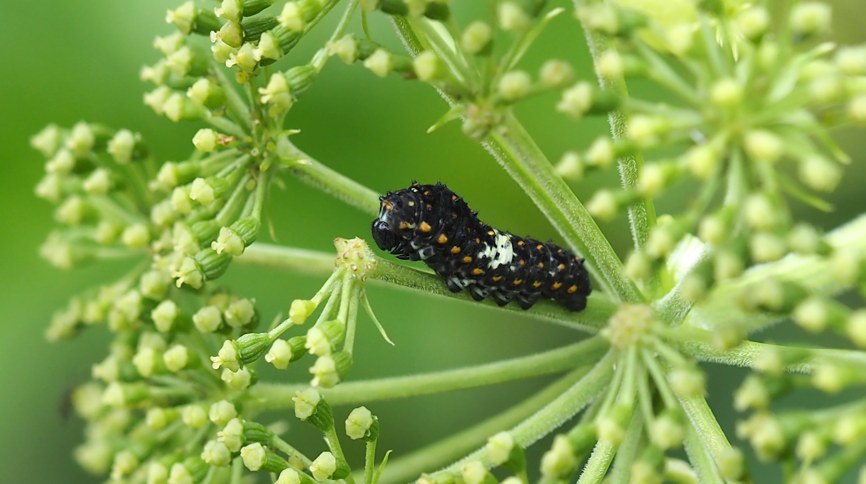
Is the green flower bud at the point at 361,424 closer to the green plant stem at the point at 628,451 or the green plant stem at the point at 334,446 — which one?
the green plant stem at the point at 334,446

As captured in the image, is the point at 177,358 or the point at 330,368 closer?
the point at 330,368

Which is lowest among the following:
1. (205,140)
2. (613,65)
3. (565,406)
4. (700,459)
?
(700,459)

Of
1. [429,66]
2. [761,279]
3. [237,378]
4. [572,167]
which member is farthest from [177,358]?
[761,279]

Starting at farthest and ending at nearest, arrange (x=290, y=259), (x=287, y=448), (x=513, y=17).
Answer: (x=290, y=259) < (x=287, y=448) < (x=513, y=17)

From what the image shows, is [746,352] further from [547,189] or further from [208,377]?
[208,377]

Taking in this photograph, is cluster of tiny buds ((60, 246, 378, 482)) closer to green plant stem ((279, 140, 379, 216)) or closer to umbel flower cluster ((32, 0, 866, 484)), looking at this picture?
umbel flower cluster ((32, 0, 866, 484))

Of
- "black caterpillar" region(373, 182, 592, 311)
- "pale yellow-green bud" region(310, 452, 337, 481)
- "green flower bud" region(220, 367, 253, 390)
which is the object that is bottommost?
"pale yellow-green bud" region(310, 452, 337, 481)

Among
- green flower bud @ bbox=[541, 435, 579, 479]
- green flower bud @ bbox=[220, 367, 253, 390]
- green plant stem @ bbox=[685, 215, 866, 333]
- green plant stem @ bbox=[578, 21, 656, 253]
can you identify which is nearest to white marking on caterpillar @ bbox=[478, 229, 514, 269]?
green plant stem @ bbox=[578, 21, 656, 253]
